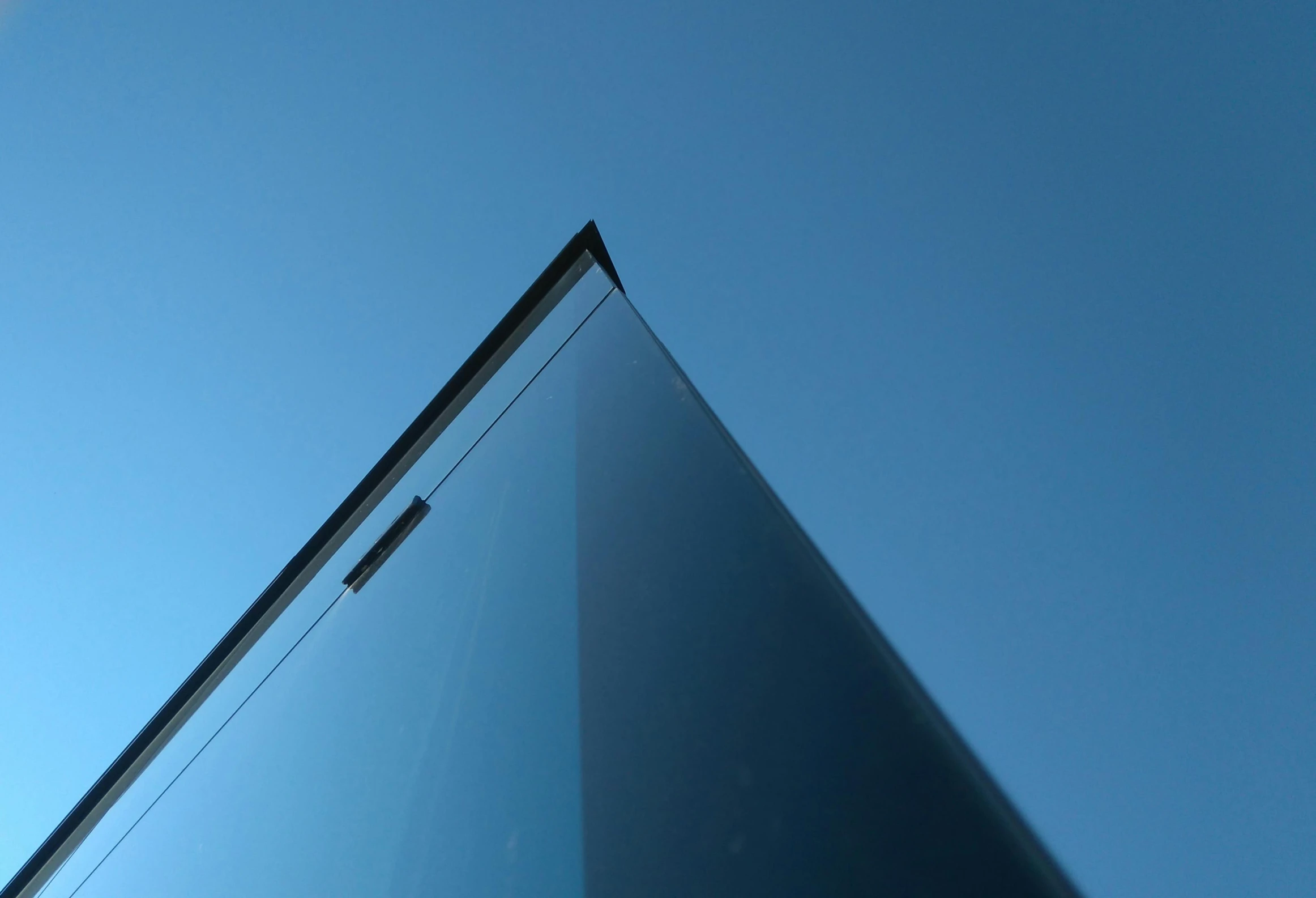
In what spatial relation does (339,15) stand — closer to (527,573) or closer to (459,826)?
(527,573)

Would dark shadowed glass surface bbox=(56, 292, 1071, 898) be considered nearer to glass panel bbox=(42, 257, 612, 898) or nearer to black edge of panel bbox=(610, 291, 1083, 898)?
black edge of panel bbox=(610, 291, 1083, 898)

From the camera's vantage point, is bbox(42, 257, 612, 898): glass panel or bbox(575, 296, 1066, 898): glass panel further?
bbox(42, 257, 612, 898): glass panel

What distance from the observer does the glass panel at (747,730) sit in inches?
15.1

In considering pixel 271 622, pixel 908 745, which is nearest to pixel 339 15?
pixel 271 622

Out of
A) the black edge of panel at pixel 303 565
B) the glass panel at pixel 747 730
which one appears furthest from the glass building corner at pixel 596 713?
the black edge of panel at pixel 303 565

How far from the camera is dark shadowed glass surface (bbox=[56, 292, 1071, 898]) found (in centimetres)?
41

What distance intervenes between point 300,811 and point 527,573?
433mm

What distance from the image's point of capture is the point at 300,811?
1061 mm

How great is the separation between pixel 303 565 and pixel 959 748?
2.38m

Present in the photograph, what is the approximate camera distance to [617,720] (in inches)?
23.8

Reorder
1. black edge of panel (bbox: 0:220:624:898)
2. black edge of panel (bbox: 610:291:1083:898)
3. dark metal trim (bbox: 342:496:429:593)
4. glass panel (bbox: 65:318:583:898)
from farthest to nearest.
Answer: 1. black edge of panel (bbox: 0:220:624:898)
2. dark metal trim (bbox: 342:496:429:593)
3. glass panel (bbox: 65:318:583:898)
4. black edge of panel (bbox: 610:291:1083:898)

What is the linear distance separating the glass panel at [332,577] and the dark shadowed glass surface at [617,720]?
1.13 ft

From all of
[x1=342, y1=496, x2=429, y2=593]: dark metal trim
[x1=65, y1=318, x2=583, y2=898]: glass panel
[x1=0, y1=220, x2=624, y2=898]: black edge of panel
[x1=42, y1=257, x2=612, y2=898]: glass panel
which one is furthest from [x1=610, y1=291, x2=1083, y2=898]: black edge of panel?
[x1=0, y1=220, x2=624, y2=898]: black edge of panel

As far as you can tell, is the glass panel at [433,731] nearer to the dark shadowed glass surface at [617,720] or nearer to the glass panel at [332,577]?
the dark shadowed glass surface at [617,720]
